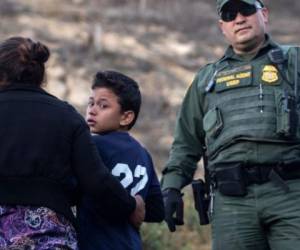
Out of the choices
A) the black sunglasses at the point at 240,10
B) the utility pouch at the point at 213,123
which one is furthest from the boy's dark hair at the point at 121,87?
the black sunglasses at the point at 240,10

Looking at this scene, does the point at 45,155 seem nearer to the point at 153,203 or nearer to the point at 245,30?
the point at 153,203

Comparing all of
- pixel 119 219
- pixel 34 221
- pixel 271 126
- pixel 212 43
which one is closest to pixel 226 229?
pixel 271 126

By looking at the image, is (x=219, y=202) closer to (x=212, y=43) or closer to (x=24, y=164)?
(x=24, y=164)

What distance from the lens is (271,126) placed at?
415cm

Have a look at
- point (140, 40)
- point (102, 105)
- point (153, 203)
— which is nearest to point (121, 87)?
point (102, 105)

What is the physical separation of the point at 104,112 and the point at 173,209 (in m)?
0.93

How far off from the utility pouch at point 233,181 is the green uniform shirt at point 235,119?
2.0 inches

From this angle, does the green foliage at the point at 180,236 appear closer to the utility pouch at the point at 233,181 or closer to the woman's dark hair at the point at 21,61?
the utility pouch at the point at 233,181

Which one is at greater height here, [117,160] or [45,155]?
[45,155]

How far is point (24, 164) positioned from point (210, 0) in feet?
65.0

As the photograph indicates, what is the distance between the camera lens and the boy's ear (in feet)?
12.4

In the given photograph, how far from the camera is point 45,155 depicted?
3.29 metres

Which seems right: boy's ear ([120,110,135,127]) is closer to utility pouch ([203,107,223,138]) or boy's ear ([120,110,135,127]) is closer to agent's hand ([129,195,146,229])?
agent's hand ([129,195,146,229])

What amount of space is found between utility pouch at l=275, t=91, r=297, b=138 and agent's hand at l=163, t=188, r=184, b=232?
0.71m
